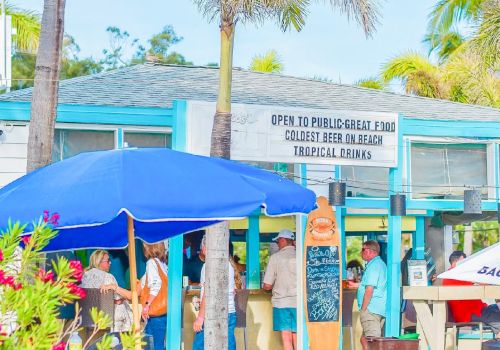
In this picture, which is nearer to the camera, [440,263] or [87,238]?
[87,238]

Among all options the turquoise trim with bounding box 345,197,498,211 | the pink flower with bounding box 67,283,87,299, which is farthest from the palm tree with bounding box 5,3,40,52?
the pink flower with bounding box 67,283,87,299

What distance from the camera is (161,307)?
1234 cm

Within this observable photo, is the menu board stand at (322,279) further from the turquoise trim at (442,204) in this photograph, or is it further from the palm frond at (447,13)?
the palm frond at (447,13)

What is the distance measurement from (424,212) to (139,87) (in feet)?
17.5

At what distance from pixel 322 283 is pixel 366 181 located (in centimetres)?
202

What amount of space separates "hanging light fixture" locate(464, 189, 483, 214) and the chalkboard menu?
81.7 inches

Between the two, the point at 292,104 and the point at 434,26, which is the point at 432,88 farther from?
the point at 292,104

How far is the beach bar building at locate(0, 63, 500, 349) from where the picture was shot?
43.6 feet

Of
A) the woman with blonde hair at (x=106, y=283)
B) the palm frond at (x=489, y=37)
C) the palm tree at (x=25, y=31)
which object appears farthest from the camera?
the palm tree at (x=25, y=31)

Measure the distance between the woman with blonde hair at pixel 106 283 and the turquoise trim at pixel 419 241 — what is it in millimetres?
7518

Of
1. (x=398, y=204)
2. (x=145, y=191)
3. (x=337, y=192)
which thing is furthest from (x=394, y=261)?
(x=145, y=191)

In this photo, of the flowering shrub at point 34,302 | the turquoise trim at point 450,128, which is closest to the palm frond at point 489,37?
the turquoise trim at point 450,128

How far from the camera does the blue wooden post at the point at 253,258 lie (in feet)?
51.0

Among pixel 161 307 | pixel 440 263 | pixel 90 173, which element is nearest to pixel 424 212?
pixel 440 263
